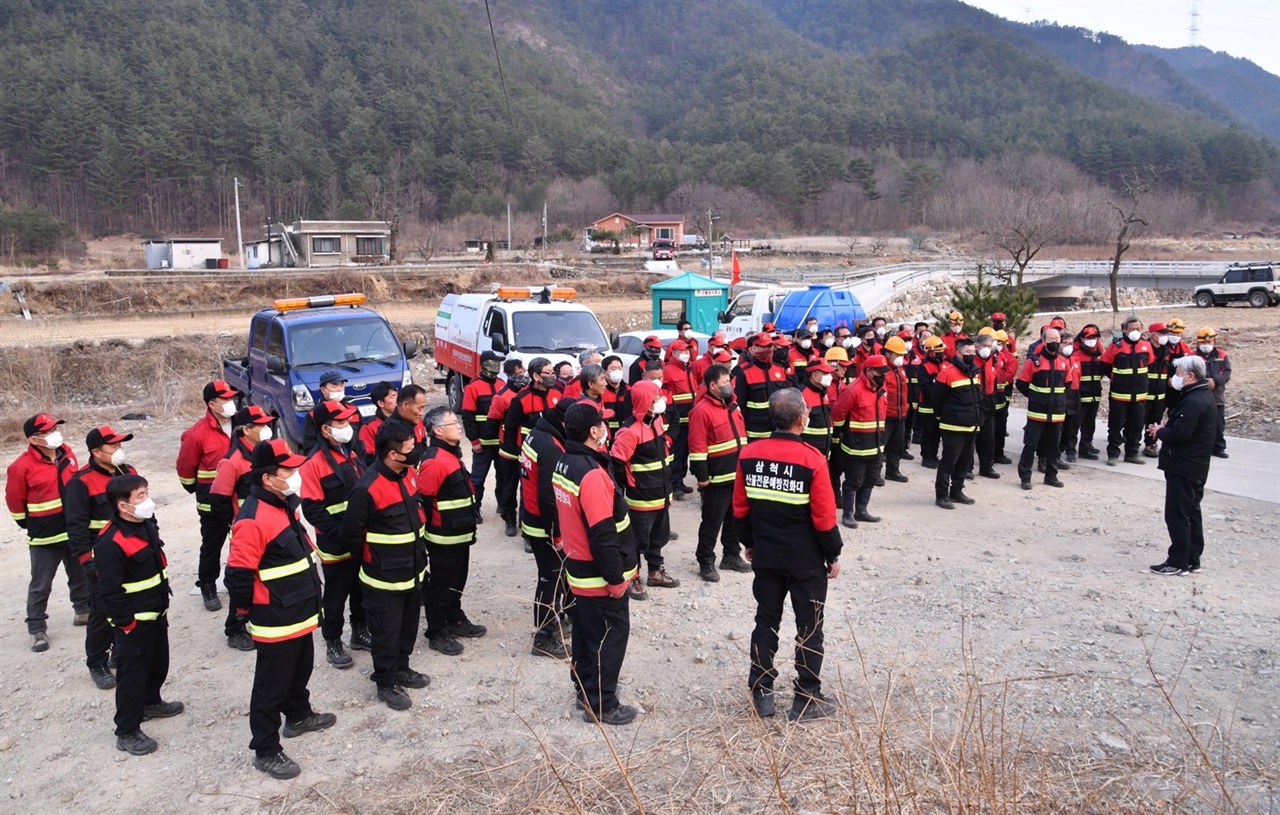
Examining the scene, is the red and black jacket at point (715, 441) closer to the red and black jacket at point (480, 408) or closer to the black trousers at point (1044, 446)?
the red and black jacket at point (480, 408)

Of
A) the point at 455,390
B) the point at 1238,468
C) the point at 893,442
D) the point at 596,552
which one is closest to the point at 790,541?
the point at 596,552

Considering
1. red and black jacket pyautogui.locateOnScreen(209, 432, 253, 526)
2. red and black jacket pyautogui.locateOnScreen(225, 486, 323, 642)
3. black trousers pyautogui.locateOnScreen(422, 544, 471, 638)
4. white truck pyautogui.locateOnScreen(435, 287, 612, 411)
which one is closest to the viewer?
red and black jacket pyautogui.locateOnScreen(225, 486, 323, 642)

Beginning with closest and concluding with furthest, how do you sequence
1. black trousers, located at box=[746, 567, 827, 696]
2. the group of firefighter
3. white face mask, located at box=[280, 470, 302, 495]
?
white face mask, located at box=[280, 470, 302, 495] → the group of firefighter → black trousers, located at box=[746, 567, 827, 696]

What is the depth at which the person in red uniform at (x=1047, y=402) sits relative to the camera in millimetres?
9781

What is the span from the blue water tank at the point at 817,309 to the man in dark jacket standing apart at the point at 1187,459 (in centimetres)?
1002

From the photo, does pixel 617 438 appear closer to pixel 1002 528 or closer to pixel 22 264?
pixel 1002 528

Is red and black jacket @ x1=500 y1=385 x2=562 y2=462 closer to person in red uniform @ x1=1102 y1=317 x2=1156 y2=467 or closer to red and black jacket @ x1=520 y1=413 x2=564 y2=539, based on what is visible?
red and black jacket @ x1=520 y1=413 x2=564 y2=539

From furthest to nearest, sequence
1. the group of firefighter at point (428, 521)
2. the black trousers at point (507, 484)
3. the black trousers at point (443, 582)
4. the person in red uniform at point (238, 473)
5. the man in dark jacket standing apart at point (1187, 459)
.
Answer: the black trousers at point (507, 484), the man in dark jacket standing apart at point (1187, 459), the person in red uniform at point (238, 473), the black trousers at point (443, 582), the group of firefighter at point (428, 521)

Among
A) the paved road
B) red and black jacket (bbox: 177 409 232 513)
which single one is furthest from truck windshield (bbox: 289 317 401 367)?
the paved road

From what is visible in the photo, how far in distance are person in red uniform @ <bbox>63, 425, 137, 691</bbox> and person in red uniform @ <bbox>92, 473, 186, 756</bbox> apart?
83cm

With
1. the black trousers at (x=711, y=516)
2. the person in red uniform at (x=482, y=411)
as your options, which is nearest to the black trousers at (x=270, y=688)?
the black trousers at (x=711, y=516)

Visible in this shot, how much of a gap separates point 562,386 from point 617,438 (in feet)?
6.83

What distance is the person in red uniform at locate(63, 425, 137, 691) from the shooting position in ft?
18.3

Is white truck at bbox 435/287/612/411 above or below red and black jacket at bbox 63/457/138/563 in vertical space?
above
